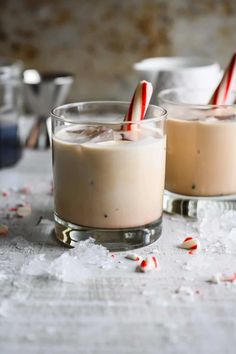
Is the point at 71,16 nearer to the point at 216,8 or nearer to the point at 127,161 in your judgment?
the point at 216,8

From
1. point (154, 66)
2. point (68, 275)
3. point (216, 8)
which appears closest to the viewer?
point (68, 275)

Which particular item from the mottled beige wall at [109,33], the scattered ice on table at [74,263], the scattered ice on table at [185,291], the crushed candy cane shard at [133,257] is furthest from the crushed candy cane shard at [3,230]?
the mottled beige wall at [109,33]

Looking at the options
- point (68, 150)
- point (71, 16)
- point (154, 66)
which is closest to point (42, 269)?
point (68, 150)

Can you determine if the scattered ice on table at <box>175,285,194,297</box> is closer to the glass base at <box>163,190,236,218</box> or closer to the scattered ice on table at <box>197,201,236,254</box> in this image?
the scattered ice on table at <box>197,201,236,254</box>

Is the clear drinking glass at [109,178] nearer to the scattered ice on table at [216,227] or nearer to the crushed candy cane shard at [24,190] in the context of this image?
the scattered ice on table at [216,227]

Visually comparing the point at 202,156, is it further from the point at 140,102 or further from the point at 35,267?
the point at 35,267
